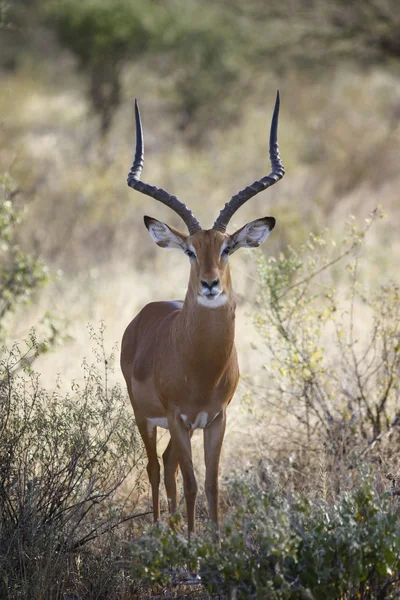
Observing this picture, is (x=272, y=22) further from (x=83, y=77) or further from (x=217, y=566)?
(x=217, y=566)

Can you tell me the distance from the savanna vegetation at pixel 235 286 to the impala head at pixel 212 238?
2.41ft

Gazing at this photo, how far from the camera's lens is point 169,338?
6137mm

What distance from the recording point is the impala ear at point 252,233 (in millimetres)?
5783

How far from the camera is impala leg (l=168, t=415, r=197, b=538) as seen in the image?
18.9 feet

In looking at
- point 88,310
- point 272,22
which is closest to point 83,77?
point 272,22

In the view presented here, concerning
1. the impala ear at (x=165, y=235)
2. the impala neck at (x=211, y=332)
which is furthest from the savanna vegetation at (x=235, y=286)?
the impala ear at (x=165, y=235)

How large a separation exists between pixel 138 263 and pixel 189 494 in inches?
370

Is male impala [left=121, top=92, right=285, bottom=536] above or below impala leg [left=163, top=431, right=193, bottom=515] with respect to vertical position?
above

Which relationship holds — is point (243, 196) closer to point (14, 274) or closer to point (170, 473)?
point (170, 473)

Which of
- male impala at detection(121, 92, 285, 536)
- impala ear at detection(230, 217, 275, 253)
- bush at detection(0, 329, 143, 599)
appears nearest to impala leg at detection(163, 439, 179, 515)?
male impala at detection(121, 92, 285, 536)

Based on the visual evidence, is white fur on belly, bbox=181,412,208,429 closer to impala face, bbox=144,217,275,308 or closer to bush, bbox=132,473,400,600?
impala face, bbox=144,217,275,308

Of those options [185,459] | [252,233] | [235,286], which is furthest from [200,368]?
[235,286]

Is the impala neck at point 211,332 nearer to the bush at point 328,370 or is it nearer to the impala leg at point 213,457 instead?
the impala leg at point 213,457

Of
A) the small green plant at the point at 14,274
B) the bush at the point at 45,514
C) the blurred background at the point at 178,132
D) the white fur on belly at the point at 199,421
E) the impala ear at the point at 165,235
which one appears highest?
the blurred background at the point at 178,132
